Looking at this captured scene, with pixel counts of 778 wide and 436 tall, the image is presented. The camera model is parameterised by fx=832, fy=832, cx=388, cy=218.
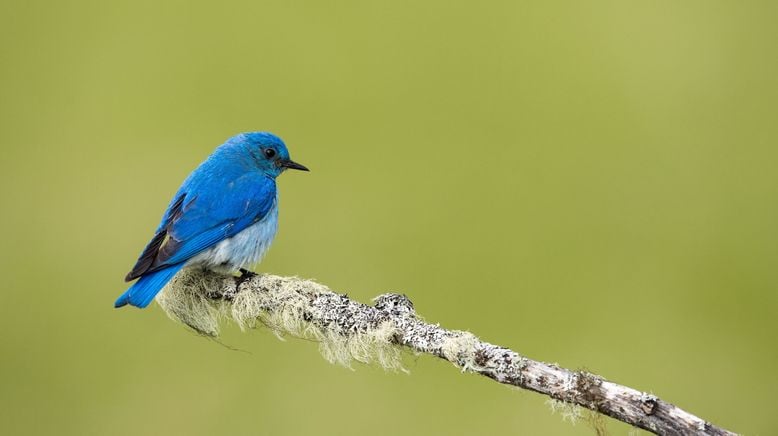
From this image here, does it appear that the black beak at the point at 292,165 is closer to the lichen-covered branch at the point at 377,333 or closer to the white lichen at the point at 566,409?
the lichen-covered branch at the point at 377,333

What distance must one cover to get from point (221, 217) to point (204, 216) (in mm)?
80

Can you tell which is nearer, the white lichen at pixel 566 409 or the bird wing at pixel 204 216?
the white lichen at pixel 566 409

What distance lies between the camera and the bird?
9.92ft

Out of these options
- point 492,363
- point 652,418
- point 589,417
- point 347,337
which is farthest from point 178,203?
point 652,418

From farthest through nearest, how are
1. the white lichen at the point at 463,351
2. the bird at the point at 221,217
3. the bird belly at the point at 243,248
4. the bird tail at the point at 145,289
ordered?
1. the bird belly at the point at 243,248
2. the bird at the point at 221,217
3. the bird tail at the point at 145,289
4. the white lichen at the point at 463,351

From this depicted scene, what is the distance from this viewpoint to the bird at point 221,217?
3023mm

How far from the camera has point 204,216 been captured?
3.32 metres

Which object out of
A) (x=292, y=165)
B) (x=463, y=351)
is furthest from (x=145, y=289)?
(x=463, y=351)

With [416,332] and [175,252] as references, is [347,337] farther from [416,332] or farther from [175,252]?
[175,252]

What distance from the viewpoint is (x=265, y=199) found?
A: 358cm

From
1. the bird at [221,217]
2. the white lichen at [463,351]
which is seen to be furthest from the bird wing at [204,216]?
the white lichen at [463,351]

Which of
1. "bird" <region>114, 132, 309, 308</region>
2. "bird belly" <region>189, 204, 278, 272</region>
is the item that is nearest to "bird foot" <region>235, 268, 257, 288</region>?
"bird" <region>114, 132, 309, 308</region>

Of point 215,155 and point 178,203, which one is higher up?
point 215,155

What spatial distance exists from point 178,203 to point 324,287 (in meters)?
0.93
